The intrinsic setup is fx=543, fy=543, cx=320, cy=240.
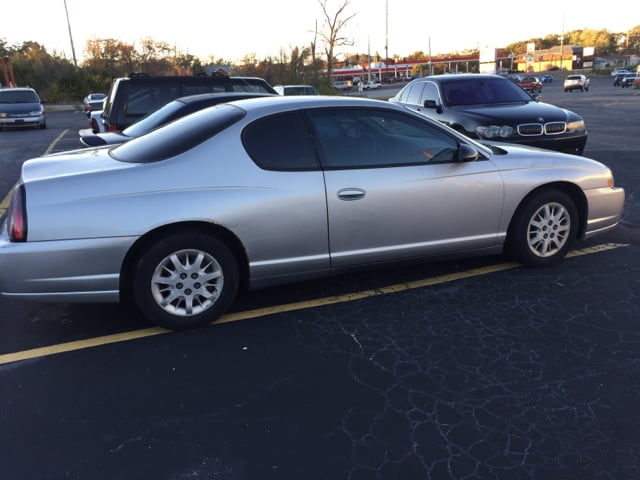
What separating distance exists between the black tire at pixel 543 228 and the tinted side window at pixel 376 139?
2.85 ft

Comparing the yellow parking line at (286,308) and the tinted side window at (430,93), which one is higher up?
the tinted side window at (430,93)

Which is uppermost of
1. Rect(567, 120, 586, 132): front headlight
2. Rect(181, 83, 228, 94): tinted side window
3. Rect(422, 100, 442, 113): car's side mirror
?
Rect(181, 83, 228, 94): tinted side window

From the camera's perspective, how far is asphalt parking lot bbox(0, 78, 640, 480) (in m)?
2.43

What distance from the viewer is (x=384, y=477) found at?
91.2 inches

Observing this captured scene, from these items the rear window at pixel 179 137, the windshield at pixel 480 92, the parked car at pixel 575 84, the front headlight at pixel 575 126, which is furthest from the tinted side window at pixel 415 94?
the parked car at pixel 575 84

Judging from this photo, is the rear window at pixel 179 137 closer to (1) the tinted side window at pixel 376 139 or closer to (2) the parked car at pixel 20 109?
(1) the tinted side window at pixel 376 139

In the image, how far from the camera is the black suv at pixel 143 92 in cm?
863

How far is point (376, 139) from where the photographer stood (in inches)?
162

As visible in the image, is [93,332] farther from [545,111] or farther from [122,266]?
[545,111]

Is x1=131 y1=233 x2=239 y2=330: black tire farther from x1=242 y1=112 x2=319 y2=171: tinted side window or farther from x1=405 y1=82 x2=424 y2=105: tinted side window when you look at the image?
x1=405 y1=82 x2=424 y2=105: tinted side window

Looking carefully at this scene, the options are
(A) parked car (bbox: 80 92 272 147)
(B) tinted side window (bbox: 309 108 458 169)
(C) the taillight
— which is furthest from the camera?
(A) parked car (bbox: 80 92 272 147)

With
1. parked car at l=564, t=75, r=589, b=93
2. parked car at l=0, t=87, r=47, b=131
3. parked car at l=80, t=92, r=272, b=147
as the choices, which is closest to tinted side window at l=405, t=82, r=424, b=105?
parked car at l=80, t=92, r=272, b=147

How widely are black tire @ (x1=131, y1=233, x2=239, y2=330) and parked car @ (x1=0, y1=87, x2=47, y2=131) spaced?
19.7 meters

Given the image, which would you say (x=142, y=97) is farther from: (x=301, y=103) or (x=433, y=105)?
(x=301, y=103)
